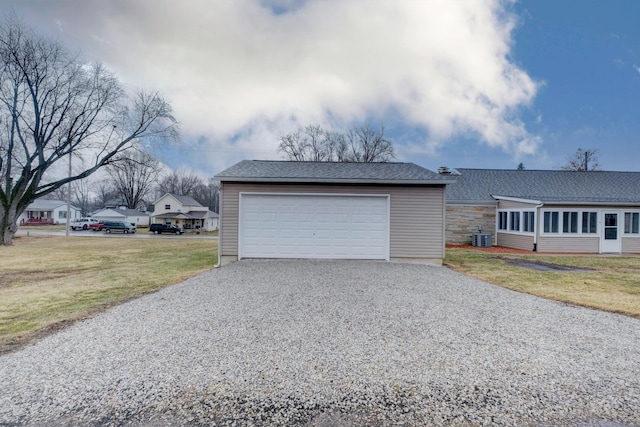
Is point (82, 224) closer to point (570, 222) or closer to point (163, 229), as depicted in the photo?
point (163, 229)

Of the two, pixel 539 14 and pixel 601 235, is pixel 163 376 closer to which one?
pixel 539 14

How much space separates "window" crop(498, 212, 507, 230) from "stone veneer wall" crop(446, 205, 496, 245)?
26 centimetres

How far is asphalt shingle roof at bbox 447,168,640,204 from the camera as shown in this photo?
17719 mm

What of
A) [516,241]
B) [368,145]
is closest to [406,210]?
[516,241]

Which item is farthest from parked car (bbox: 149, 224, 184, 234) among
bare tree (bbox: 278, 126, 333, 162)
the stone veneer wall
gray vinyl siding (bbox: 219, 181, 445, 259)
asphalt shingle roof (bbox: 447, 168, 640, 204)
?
the stone veneer wall

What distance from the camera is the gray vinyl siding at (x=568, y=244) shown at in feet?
47.5

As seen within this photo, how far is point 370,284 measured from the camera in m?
6.85

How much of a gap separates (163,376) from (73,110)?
88.7 feet

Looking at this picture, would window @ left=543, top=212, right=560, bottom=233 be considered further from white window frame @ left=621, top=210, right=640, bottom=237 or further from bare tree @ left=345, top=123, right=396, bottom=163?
bare tree @ left=345, top=123, right=396, bottom=163

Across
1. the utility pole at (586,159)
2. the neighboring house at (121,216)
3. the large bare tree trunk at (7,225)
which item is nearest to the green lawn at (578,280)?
the large bare tree trunk at (7,225)

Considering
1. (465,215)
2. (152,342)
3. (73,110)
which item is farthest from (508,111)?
(73,110)

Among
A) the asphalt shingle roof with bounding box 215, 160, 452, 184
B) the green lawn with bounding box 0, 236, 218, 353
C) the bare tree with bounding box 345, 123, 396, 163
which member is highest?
the bare tree with bounding box 345, 123, 396, 163

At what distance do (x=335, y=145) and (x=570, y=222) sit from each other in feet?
85.5

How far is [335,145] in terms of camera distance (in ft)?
122
